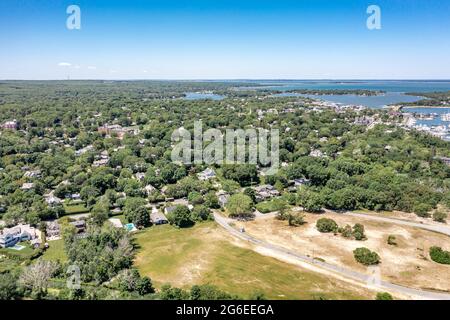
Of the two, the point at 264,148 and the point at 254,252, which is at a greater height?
the point at 264,148

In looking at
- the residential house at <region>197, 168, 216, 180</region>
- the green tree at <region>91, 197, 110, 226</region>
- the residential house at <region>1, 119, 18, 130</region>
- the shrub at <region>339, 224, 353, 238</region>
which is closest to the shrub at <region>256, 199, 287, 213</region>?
the shrub at <region>339, 224, 353, 238</region>

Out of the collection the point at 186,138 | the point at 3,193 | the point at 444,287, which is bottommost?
the point at 444,287

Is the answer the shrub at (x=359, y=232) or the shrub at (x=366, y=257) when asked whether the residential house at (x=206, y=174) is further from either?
the shrub at (x=366, y=257)

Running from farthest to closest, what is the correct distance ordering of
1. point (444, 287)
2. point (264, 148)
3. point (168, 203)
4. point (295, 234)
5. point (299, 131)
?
point (299, 131)
point (264, 148)
point (168, 203)
point (295, 234)
point (444, 287)
